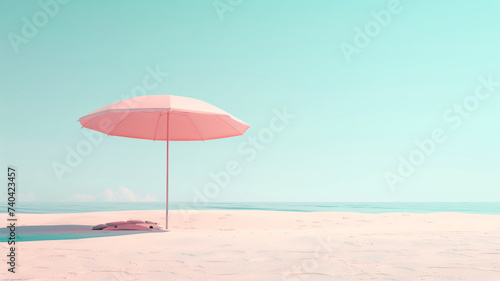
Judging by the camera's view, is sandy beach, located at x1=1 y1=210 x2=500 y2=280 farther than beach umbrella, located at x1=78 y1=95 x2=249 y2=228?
No

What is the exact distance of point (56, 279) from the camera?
9.22 feet

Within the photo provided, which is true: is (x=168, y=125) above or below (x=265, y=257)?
above

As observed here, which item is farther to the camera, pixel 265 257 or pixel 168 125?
pixel 168 125

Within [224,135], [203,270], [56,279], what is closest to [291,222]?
[224,135]

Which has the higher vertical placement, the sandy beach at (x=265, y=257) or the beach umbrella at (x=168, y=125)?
the beach umbrella at (x=168, y=125)

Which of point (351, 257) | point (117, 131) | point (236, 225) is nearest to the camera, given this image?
point (351, 257)

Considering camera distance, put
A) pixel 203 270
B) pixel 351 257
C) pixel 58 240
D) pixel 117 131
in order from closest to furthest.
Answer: pixel 203 270, pixel 351 257, pixel 58 240, pixel 117 131

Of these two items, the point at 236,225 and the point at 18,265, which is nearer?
the point at 18,265

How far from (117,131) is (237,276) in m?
5.42

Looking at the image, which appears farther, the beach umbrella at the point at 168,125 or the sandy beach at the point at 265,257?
the beach umbrella at the point at 168,125

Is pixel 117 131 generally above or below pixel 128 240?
above

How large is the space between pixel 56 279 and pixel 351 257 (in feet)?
7.76

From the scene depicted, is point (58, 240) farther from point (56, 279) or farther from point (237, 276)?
point (237, 276)

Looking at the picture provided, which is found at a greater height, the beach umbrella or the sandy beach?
the beach umbrella
